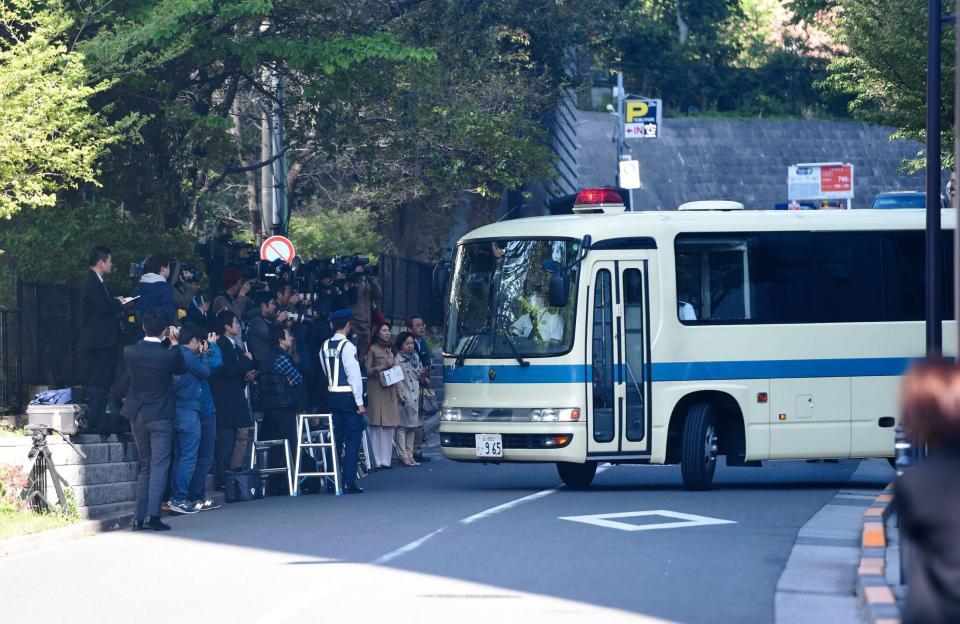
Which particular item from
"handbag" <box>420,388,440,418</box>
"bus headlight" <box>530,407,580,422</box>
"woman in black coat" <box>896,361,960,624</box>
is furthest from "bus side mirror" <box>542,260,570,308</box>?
"woman in black coat" <box>896,361,960,624</box>

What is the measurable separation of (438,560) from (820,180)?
105ft

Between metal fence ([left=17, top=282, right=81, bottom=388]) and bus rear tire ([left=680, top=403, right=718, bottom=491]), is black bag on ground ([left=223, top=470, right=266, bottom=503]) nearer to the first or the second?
metal fence ([left=17, top=282, right=81, bottom=388])

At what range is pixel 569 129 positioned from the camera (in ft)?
173

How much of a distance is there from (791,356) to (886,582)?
831 cm

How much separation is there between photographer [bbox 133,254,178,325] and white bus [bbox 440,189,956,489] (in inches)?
130

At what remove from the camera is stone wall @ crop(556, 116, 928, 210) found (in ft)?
184

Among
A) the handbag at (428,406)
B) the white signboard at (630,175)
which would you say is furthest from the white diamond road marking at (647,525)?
the white signboard at (630,175)

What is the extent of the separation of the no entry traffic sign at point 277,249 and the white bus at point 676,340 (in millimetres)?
9680

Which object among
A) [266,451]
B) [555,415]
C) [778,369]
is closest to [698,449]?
[778,369]

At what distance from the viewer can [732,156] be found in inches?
2244

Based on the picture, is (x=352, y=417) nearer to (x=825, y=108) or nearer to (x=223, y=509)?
(x=223, y=509)

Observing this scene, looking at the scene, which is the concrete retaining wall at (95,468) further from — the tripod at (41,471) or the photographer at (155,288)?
the photographer at (155,288)

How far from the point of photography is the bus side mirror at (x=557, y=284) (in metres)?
17.9

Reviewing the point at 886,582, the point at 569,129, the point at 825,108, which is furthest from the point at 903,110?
the point at 825,108
